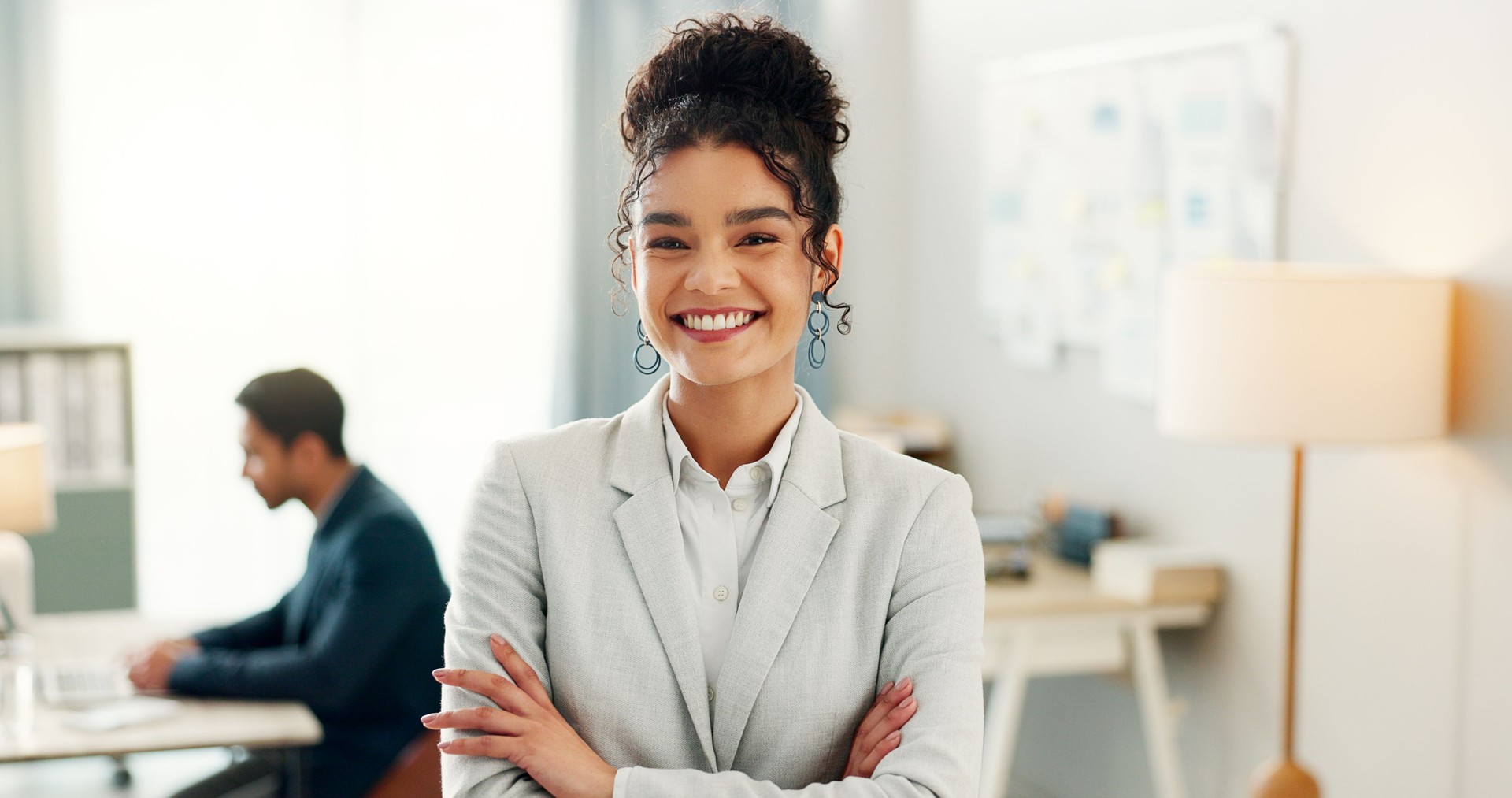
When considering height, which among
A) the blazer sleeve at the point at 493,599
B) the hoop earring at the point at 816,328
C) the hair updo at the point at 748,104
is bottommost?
the blazer sleeve at the point at 493,599

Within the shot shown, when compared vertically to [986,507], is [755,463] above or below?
above

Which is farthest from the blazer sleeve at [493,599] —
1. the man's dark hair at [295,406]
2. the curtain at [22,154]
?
the curtain at [22,154]

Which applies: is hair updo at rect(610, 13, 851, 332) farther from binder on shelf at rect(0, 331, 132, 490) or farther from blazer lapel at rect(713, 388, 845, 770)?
binder on shelf at rect(0, 331, 132, 490)

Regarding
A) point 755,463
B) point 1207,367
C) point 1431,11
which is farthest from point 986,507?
point 755,463

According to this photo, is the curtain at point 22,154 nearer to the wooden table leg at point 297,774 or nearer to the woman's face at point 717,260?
the wooden table leg at point 297,774

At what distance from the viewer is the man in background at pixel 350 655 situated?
2674 millimetres

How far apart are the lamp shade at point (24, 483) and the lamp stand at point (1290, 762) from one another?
8.40ft

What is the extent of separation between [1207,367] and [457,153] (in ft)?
9.62

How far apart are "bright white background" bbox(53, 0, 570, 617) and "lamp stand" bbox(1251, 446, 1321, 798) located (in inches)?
108

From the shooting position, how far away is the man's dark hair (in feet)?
9.70

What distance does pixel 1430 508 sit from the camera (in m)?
2.76

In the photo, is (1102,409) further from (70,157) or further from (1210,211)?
(70,157)

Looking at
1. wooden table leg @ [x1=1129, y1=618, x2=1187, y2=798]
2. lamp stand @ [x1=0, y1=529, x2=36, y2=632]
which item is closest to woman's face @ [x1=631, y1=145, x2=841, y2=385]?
wooden table leg @ [x1=1129, y1=618, x2=1187, y2=798]

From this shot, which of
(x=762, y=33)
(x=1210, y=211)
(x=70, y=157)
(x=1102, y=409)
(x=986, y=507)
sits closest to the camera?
(x=762, y=33)
